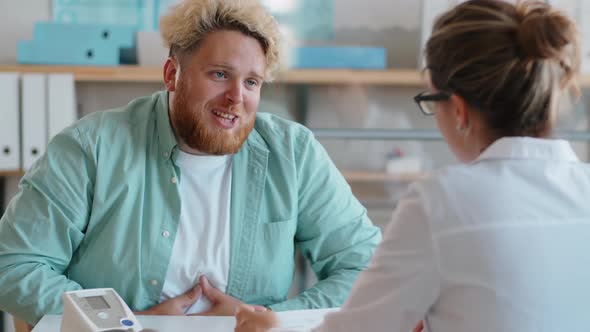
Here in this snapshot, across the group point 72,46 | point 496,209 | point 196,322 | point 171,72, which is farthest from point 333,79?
point 496,209

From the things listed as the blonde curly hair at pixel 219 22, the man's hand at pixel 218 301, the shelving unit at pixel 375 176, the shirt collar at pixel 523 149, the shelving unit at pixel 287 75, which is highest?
the blonde curly hair at pixel 219 22

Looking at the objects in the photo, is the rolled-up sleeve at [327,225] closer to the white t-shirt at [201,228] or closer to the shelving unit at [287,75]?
the white t-shirt at [201,228]

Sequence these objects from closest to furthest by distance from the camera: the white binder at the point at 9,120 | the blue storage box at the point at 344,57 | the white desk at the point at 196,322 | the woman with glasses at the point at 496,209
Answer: the woman with glasses at the point at 496,209 < the white desk at the point at 196,322 < the white binder at the point at 9,120 < the blue storage box at the point at 344,57

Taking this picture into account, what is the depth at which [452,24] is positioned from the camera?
0.93 metres

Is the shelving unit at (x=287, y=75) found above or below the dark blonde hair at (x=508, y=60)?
below

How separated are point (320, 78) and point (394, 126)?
550 mm

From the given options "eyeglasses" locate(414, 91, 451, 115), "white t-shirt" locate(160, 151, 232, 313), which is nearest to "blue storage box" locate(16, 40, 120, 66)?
"white t-shirt" locate(160, 151, 232, 313)

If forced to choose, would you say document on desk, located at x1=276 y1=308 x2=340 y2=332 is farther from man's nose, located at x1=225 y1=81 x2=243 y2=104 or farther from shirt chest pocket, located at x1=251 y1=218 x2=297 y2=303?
man's nose, located at x1=225 y1=81 x2=243 y2=104

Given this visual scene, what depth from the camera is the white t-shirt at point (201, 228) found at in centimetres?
158

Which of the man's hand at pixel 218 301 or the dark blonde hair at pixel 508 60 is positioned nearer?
the dark blonde hair at pixel 508 60

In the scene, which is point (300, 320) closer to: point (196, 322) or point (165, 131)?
point (196, 322)

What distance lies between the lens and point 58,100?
293cm

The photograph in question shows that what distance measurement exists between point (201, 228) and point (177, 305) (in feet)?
0.62

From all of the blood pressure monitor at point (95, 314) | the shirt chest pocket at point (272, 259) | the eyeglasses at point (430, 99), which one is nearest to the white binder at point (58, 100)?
the shirt chest pocket at point (272, 259)
